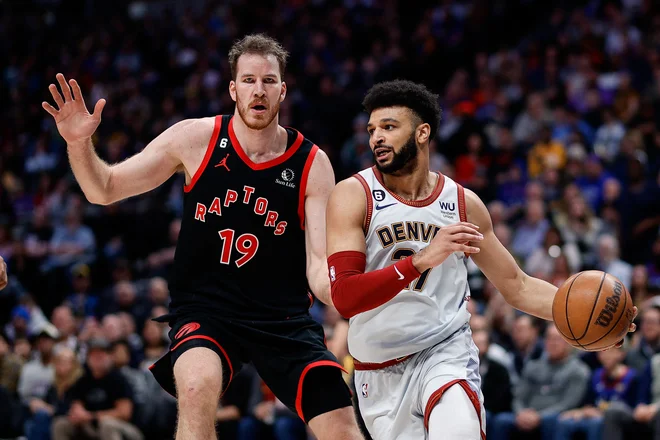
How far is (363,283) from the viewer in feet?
16.1

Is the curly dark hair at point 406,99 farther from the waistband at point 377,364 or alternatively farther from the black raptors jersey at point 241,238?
the waistband at point 377,364

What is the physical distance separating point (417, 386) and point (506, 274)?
0.91 metres

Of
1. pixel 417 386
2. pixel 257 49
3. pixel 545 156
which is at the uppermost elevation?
pixel 545 156

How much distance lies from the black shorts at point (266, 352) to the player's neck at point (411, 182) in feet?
3.33

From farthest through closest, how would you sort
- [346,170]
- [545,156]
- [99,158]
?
[346,170]
[545,156]
[99,158]

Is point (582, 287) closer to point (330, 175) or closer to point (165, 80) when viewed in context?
point (330, 175)

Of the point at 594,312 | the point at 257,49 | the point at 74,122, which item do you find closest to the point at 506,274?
the point at 594,312

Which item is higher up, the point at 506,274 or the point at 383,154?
the point at 383,154

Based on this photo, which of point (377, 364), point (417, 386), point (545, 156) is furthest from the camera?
point (545, 156)

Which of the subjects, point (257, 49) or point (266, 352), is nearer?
point (266, 352)

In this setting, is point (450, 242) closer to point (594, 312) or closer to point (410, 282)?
point (410, 282)

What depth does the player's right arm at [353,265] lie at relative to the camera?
16.0 feet

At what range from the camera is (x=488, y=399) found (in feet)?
31.6

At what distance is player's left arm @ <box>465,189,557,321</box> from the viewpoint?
5508 mm
